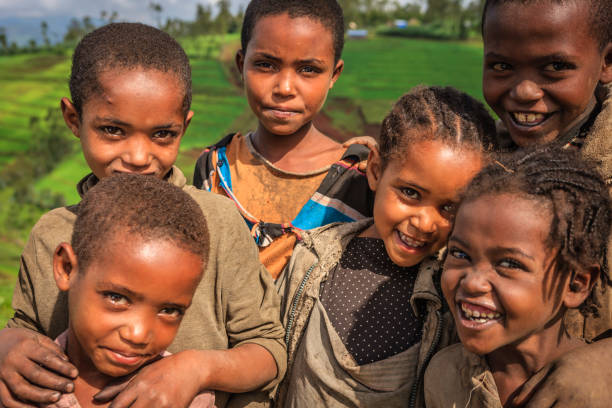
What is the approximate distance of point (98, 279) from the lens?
1.60 m

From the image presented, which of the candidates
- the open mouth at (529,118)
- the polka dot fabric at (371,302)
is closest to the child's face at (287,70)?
the polka dot fabric at (371,302)

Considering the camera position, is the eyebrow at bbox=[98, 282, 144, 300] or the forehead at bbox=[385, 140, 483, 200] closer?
the eyebrow at bbox=[98, 282, 144, 300]

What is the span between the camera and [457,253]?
1761mm

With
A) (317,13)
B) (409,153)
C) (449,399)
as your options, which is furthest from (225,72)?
(449,399)

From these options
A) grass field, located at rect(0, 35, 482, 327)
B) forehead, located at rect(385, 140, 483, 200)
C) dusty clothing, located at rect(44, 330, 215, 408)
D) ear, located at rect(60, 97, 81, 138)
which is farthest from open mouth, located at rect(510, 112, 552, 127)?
grass field, located at rect(0, 35, 482, 327)

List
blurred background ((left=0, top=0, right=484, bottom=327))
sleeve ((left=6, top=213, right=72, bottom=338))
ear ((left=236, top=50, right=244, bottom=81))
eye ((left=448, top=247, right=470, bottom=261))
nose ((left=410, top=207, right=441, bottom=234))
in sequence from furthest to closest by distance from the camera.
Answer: blurred background ((left=0, top=0, right=484, bottom=327)), ear ((left=236, top=50, right=244, bottom=81)), nose ((left=410, top=207, right=441, bottom=234)), sleeve ((left=6, top=213, right=72, bottom=338)), eye ((left=448, top=247, right=470, bottom=261))

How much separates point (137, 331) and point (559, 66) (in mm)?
1745

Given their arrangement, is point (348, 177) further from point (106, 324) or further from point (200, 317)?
point (106, 324)

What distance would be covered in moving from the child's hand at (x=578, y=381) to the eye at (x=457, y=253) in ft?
1.38

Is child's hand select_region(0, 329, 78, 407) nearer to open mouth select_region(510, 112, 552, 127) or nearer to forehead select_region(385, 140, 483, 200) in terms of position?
forehead select_region(385, 140, 483, 200)

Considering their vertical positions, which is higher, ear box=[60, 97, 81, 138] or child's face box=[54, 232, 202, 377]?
ear box=[60, 97, 81, 138]

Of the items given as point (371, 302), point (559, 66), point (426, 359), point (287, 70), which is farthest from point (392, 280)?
point (287, 70)

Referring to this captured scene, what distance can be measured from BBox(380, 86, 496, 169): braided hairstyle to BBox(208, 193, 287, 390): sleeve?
2.25 ft

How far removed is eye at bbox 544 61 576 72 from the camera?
6.66 feet
